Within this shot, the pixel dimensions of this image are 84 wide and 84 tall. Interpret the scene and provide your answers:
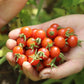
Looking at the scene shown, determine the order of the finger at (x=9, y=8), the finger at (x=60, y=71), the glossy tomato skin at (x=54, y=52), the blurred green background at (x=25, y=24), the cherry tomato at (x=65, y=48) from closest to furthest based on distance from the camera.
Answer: the finger at (x=60, y=71) → the glossy tomato skin at (x=54, y=52) → the cherry tomato at (x=65, y=48) → the finger at (x=9, y=8) → the blurred green background at (x=25, y=24)

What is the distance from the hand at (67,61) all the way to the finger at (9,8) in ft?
1.05

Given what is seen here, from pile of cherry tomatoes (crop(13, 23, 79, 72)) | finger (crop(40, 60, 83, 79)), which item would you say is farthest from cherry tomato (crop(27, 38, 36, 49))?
finger (crop(40, 60, 83, 79))

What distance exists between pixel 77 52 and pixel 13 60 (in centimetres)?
49

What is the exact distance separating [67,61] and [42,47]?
0.74 feet

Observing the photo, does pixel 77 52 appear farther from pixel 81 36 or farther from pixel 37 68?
pixel 37 68

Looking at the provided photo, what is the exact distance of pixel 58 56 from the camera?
1180 millimetres

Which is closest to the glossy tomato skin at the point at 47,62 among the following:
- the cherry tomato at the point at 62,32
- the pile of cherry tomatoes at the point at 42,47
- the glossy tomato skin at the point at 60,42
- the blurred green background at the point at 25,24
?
the pile of cherry tomatoes at the point at 42,47

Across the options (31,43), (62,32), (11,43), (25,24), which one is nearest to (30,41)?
(31,43)

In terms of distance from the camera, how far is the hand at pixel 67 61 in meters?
1.03

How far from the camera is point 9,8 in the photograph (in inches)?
62.6

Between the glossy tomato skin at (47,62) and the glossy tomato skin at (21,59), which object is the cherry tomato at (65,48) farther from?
the glossy tomato skin at (21,59)

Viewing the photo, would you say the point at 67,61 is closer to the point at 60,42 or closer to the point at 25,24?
the point at 60,42

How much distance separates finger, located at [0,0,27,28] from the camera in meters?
1.56

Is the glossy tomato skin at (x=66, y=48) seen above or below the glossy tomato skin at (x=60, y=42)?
below
